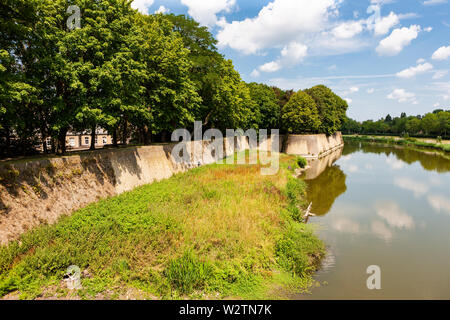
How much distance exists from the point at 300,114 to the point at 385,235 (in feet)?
128

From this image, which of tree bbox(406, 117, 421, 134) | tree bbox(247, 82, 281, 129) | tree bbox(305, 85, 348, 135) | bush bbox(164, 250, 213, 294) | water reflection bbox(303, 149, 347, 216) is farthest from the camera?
tree bbox(406, 117, 421, 134)

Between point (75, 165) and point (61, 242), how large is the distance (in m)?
5.57

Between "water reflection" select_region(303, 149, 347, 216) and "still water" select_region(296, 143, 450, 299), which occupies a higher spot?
"water reflection" select_region(303, 149, 347, 216)

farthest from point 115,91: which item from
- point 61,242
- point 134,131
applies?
point 134,131

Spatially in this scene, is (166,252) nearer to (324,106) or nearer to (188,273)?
(188,273)

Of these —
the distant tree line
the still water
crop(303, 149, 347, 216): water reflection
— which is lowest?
the still water

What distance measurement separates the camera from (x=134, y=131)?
34.3 meters

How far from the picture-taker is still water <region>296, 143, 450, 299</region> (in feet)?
31.4

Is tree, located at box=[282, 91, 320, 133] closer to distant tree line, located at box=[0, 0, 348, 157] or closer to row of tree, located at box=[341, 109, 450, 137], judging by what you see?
distant tree line, located at box=[0, 0, 348, 157]

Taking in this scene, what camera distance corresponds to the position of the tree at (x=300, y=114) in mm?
50531

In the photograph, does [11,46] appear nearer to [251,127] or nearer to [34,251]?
[34,251]

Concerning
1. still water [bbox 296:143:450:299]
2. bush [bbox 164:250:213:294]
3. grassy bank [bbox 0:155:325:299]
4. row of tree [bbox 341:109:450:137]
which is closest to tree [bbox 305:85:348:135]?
row of tree [bbox 341:109:450:137]

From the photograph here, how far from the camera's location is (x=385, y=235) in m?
14.5

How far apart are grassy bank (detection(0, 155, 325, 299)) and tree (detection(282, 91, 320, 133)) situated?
38.9 m
